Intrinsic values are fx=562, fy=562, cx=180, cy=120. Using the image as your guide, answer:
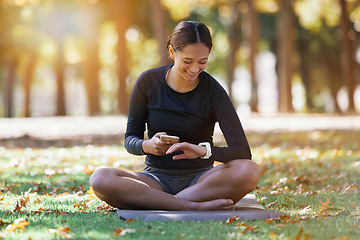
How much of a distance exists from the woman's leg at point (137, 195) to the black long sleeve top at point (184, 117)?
280 millimetres

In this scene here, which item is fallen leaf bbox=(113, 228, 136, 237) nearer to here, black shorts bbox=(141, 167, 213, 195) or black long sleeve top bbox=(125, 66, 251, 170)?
black long sleeve top bbox=(125, 66, 251, 170)

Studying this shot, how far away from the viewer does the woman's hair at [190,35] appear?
4582 mm

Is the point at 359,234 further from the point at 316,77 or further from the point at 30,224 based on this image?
the point at 316,77

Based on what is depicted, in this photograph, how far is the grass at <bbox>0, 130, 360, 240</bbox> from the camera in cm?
389

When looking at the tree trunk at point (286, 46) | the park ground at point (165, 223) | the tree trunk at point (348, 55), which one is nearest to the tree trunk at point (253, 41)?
the tree trunk at point (286, 46)

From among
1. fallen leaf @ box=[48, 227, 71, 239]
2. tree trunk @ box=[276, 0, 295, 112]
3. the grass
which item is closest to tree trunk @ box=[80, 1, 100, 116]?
tree trunk @ box=[276, 0, 295, 112]

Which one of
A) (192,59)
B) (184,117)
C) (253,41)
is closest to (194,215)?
(184,117)

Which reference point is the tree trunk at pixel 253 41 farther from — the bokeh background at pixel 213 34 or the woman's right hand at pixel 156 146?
the woman's right hand at pixel 156 146

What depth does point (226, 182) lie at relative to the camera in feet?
15.5

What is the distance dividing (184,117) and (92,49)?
27498mm

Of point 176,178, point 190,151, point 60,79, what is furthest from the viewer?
point 60,79

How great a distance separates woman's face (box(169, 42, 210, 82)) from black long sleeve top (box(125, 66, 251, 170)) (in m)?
0.28

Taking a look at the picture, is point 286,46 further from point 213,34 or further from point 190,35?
point 190,35

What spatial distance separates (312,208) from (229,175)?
899mm
